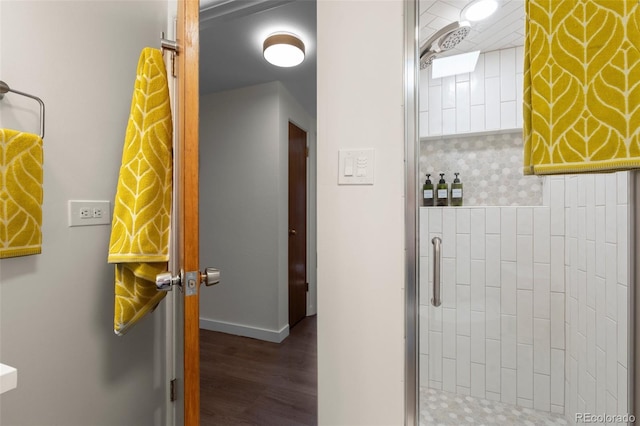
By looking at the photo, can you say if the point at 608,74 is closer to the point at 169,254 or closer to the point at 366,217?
the point at 366,217

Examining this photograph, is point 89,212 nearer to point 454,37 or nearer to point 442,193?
point 442,193

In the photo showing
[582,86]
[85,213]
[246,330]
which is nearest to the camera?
[582,86]

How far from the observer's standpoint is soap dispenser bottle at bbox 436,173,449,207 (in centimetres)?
132

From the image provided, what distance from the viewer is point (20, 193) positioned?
846 mm

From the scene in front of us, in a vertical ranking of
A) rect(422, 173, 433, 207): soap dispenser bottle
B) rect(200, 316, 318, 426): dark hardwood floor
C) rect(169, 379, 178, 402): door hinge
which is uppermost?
rect(422, 173, 433, 207): soap dispenser bottle

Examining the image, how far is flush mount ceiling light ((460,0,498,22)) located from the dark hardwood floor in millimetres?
2110

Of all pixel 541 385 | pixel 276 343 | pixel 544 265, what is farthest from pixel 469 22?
pixel 276 343

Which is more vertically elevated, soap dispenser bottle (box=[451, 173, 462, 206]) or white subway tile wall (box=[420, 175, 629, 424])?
soap dispenser bottle (box=[451, 173, 462, 206])

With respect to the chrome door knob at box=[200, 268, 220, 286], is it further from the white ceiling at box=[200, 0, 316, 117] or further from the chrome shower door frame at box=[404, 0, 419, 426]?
the white ceiling at box=[200, 0, 316, 117]

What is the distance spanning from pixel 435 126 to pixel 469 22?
0.45 m

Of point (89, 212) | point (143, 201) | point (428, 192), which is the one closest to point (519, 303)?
point (428, 192)

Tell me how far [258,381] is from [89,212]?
1.50 m

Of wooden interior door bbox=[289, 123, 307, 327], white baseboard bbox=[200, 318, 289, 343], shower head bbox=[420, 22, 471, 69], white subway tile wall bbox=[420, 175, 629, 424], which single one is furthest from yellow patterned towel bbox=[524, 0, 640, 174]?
white baseboard bbox=[200, 318, 289, 343]

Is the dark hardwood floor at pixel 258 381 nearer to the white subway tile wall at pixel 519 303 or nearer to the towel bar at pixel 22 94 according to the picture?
the white subway tile wall at pixel 519 303
